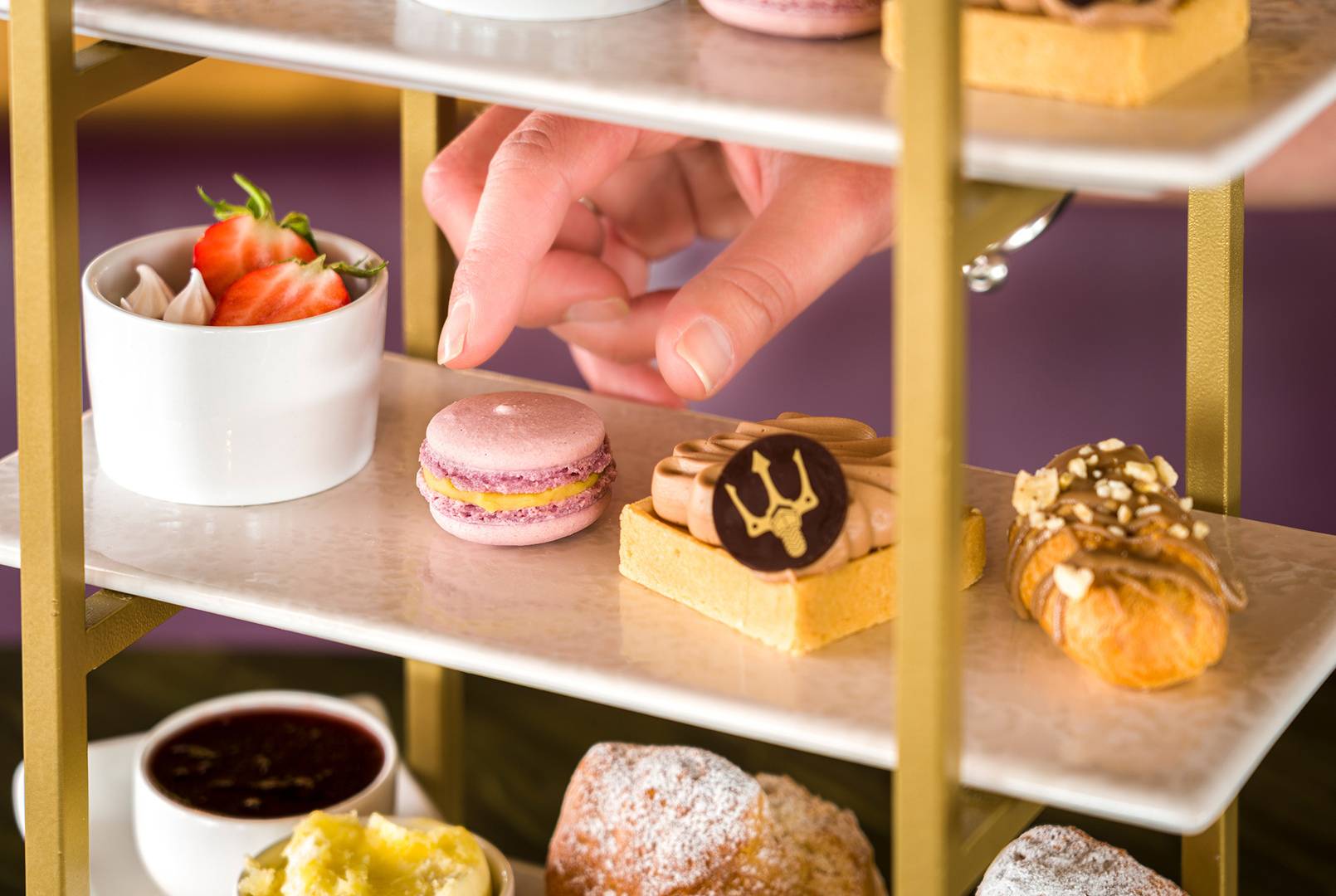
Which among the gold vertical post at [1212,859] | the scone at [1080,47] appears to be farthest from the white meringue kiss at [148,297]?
the gold vertical post at [1212,859]

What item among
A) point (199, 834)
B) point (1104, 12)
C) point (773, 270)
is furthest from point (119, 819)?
point (1104, 12)

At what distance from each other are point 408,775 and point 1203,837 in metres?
0.79

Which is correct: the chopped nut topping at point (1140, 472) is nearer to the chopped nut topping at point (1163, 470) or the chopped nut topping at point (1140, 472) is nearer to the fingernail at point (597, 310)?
the chopped nut topping at point (1163, 470)

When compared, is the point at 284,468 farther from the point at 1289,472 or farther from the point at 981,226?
the point at 1289,472

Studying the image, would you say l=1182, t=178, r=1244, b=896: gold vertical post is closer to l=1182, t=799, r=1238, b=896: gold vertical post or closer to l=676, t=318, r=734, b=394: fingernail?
l=1182, t=799, r=1238, b=896: gold vertical post

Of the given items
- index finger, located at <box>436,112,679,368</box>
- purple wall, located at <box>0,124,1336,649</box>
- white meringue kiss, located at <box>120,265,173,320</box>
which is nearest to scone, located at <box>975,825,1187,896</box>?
index finger, located at <box>436,112,679,368</box>

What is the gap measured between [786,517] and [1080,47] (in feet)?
1.20

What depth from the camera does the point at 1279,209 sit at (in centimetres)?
213

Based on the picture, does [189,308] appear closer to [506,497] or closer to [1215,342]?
[506,497]

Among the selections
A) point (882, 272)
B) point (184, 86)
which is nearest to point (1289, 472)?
point (882, 272)

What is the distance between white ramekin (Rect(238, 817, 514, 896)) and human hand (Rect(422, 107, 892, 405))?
1.46ft

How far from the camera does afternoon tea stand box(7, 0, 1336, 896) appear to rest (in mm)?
916

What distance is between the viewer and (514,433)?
129 centimetres

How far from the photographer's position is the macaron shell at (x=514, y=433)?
1.28 meters
